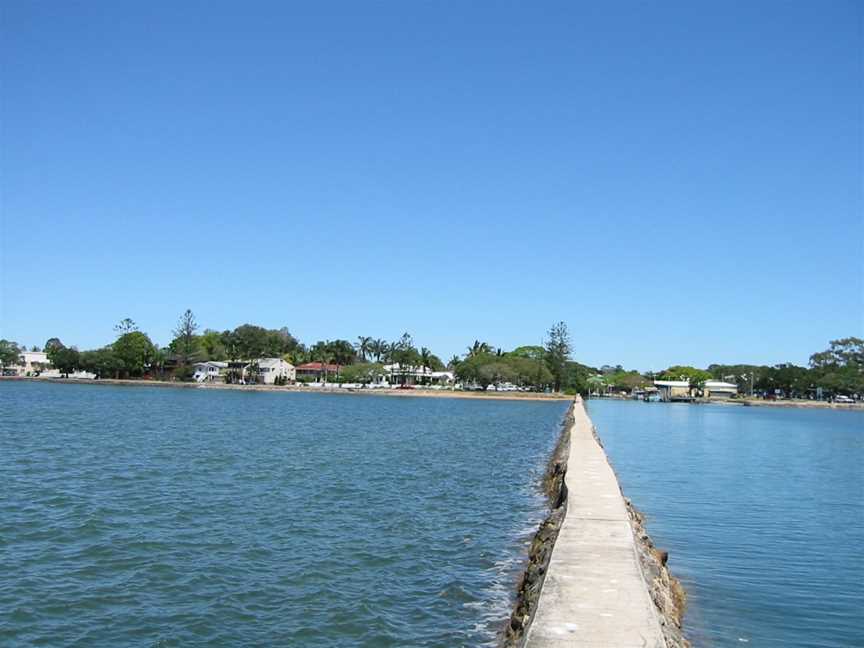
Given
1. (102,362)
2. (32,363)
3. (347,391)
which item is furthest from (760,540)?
(32,363)

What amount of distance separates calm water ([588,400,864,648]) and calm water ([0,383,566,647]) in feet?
10.6

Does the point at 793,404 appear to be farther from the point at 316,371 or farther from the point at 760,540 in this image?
the point at 760,540

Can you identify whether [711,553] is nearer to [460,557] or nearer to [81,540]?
[460,557]

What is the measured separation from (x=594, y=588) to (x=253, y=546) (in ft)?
24.3

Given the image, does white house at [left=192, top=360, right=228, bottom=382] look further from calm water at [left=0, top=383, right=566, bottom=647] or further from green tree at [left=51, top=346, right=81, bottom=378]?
calm water at [left=0, top=383, right=566, bottom=647]

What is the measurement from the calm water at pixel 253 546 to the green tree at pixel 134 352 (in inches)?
4649

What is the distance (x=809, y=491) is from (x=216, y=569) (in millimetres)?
21247

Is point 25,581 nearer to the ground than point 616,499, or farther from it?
nearer to the ground

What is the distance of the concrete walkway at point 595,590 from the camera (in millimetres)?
7133

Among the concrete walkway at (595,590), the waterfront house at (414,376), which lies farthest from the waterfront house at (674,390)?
the concrete walkway at (595,590)

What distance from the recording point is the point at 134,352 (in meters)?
140

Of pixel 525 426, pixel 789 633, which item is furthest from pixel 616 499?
pixel 525 426

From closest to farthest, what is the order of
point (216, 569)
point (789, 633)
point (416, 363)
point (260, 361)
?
1. point (789, 633)
2. point (216, 569)
3. point (260, 361)
4. point (416, 363)

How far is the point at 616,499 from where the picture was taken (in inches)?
590
